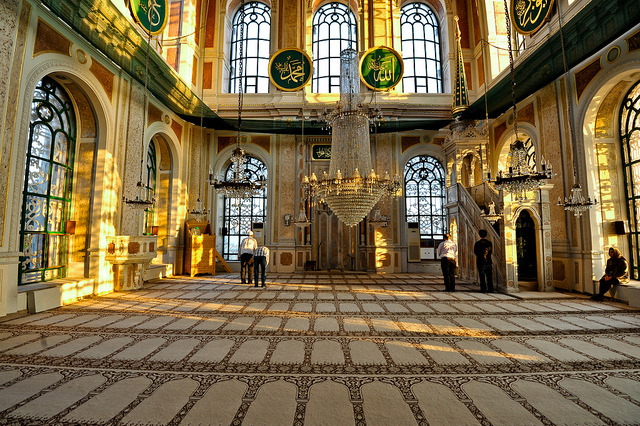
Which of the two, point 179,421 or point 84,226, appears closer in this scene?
point 179,421

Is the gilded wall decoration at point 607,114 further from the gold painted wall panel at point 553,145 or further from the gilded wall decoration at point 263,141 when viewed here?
the gilded wall decoration at point 263,141

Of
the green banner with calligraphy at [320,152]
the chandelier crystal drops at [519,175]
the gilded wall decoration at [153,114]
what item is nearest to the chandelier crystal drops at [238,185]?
the gilded wall decoration at [153,114]

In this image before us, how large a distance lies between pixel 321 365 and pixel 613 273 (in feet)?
16.5

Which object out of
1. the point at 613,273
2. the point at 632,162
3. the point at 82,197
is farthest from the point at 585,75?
the point at 82,197

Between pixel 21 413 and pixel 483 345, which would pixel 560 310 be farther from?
pixel 21 413

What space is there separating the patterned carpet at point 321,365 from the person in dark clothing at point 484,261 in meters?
1.41

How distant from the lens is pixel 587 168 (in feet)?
18.3

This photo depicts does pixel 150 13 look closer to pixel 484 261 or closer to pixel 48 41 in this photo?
pixel 48 41

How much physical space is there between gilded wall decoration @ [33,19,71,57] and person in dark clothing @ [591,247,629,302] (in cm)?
848

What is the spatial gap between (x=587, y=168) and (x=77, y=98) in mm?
8830

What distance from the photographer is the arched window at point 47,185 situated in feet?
15.3

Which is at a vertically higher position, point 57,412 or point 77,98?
point 77,98

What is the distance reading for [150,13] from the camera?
6.25 metres

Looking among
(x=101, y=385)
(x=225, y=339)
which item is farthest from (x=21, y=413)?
(x=225, y=339)
